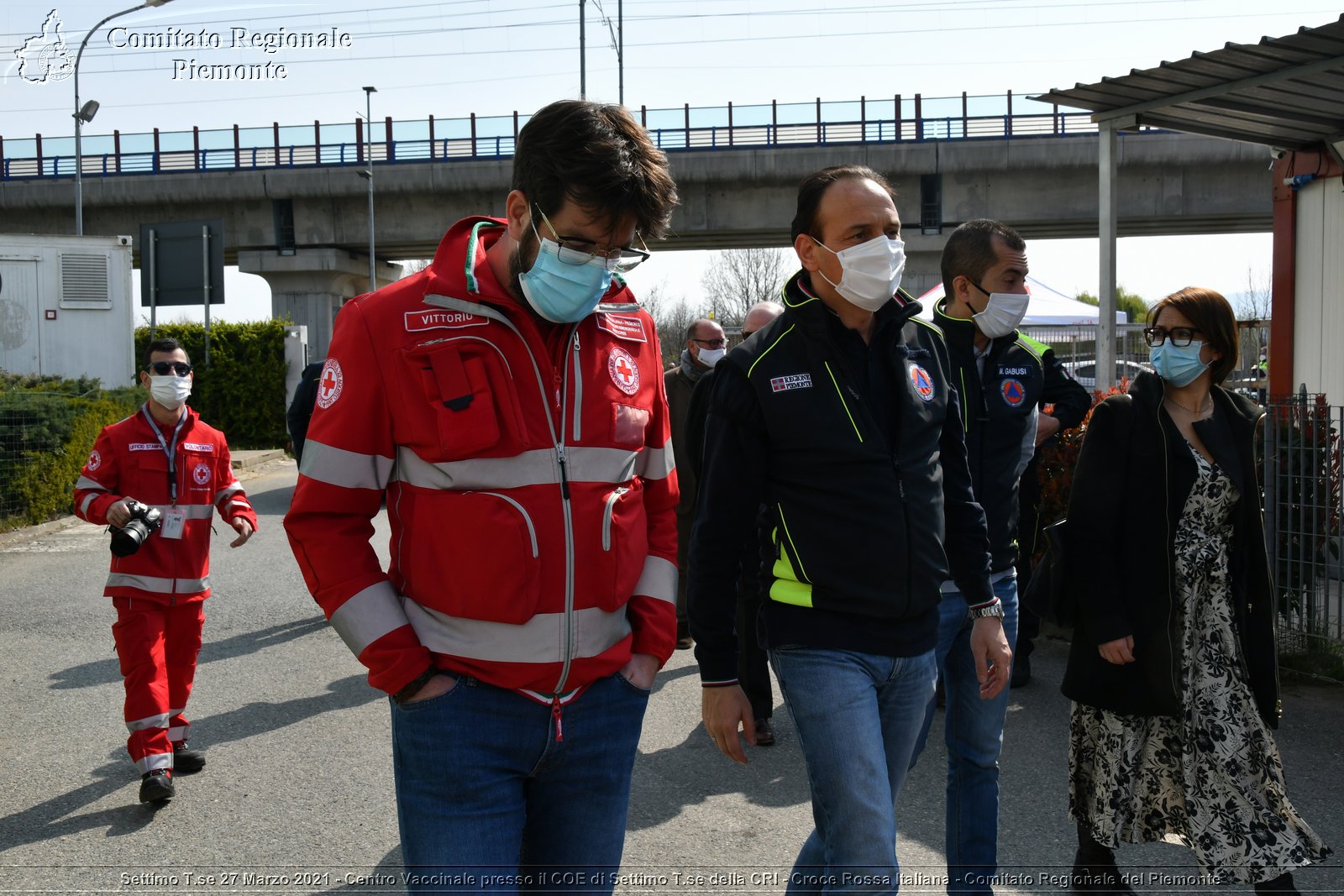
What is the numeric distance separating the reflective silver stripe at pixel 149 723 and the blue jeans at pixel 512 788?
10.9 feet

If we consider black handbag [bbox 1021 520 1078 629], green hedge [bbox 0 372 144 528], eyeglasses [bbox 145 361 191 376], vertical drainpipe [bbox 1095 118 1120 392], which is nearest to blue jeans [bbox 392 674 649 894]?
black handbag [bbox 1021 520 1078 629]

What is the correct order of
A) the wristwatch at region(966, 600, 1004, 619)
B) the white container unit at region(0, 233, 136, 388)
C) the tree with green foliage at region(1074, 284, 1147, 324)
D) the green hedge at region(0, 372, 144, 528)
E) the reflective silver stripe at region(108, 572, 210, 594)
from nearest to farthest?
the wristwatch at region(966, 600, 1004, 619) < the reflective silver stripe at region(108, 572, 210, 594) < the green hedge at region(0, 372, 144, 528) < the white container unit at region(0, 233, 136, 388) < the tree with green foliage at region(1074, 284, 1147, 324)

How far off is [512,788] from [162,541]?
3.78 m

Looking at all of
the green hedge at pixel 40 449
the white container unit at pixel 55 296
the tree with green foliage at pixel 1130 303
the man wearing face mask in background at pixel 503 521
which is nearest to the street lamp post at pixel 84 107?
the white container unit at pixel 55 296

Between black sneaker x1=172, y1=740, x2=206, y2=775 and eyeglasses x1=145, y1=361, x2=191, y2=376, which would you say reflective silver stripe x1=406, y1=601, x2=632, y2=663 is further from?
eyeglasses x1=145, y1=361, x2=191, y2=376

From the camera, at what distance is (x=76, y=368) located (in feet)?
68.7

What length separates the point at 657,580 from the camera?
2.55 meters

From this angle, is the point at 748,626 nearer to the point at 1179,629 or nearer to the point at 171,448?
the point at 1179,629

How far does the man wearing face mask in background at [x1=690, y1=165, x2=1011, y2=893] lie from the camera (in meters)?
2.76

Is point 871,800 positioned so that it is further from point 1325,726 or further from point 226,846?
point 1325,726

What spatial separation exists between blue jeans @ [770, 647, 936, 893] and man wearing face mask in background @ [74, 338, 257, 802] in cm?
341

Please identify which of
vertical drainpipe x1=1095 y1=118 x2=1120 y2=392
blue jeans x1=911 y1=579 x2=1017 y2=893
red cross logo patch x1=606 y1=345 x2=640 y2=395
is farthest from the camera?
vertical drainpipe x1=1095 y1=118 x2=1120 y2=392

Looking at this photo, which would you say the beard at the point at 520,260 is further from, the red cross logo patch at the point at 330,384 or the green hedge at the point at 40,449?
the green hedge at the point at 40,449

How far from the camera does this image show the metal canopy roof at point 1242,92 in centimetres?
704
